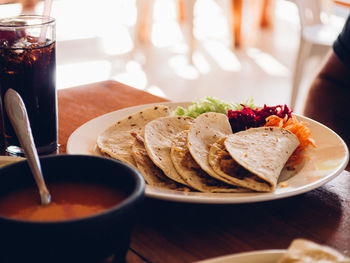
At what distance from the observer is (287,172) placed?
1.07 meters

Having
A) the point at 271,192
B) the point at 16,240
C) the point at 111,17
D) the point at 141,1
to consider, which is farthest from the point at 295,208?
the point at 111,17

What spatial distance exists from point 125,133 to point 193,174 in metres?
0.28

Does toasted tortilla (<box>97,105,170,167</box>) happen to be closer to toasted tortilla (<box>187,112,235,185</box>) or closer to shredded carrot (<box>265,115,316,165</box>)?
toasted tortilla (<box>187,112,235,185</box>)

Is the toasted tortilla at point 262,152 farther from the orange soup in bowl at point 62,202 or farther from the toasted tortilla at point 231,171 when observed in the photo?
the orange soup in bowl at point 62,202

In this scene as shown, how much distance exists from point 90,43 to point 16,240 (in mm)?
5161

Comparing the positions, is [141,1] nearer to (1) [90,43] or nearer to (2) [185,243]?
(1) [90,43]

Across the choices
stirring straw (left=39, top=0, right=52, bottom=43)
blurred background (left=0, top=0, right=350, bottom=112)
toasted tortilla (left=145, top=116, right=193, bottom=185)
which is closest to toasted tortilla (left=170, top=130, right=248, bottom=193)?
toasted tortilla (left=145, top=116, right=193, bottom=185)

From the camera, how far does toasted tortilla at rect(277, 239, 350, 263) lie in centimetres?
55

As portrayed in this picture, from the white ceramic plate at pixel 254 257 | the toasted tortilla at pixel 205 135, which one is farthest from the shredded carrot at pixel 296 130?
the white ceramic plate at pixel 254 257

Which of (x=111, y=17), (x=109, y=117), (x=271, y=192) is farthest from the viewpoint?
(x=111, y=17)

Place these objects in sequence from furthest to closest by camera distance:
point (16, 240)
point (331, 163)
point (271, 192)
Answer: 1. point (331, 163)
2. point (271, 192)
3. point (16, 240)

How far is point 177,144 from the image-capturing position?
1061 mm

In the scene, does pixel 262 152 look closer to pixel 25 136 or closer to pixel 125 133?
pixel 125 133

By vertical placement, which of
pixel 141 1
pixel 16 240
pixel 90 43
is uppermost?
pixel 16 240
